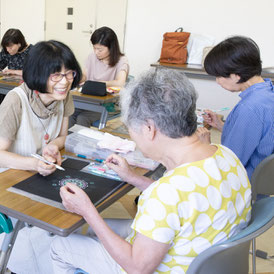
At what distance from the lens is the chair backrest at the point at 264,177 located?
4.59ft

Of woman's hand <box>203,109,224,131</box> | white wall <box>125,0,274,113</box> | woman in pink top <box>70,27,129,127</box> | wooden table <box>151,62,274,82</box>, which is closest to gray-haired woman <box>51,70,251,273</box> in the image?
woman's hand <box>203,109,224,131</box>

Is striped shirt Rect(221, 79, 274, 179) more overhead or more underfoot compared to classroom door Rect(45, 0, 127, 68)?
more underfoot

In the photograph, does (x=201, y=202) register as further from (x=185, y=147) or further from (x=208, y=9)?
(x=208, y=9)

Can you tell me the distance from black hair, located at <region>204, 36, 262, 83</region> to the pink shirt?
1.78 meters

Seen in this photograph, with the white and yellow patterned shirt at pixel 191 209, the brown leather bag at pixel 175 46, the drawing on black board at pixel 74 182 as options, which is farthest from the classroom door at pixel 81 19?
the white and yellow patterned shirt at pixel 191 209

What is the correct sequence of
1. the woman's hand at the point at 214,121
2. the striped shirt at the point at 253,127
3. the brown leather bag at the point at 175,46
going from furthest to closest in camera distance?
1. the brown leather bag at the point at 175,46
2. the woman's hand at the point at 214,121
3. the striped shirt at the point at 253,127

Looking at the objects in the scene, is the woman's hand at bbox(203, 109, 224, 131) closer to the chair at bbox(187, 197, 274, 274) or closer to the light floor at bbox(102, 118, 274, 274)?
the light floor at bbox(102, 118, 274, 274)

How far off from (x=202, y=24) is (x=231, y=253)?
4716 mm

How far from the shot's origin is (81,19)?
5.88 m

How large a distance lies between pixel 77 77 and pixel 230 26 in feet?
12.7

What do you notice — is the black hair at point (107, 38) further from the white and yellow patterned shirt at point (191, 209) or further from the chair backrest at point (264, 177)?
the white and yellow patterned shirt at point (191, 209)

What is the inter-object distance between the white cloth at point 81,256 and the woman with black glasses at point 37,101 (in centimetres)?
34

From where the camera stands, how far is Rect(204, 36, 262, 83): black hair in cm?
155

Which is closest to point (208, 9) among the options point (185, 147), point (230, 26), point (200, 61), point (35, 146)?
point (230, 26)
